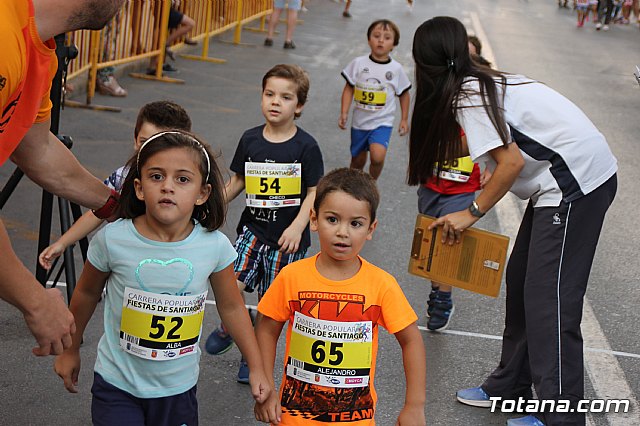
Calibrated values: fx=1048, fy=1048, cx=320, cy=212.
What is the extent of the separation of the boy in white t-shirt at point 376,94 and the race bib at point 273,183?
141 inches

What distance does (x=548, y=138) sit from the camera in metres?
4.48

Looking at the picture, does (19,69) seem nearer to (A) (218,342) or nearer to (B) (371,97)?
(A) (218,342)

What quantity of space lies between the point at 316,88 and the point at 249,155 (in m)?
9.64

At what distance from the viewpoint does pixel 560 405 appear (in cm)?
457

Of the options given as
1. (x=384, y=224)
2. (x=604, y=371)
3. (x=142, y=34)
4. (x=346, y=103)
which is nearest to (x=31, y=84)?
(x=604, y=371)

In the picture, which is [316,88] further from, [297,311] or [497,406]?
[297,311]

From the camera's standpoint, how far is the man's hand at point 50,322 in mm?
3070

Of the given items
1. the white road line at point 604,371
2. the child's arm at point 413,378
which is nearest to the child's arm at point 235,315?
the child's arm at point 413,378

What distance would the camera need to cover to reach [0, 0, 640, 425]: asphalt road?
5.02 meters

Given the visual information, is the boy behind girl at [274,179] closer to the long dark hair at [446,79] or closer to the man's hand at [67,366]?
the long dark hair at [446,79]

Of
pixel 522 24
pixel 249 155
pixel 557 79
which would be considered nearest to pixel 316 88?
pixel 557 79

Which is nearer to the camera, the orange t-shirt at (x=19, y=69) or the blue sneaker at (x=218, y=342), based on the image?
the orange t-shirt at (x=19, y=69)

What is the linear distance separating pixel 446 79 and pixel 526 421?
162cm

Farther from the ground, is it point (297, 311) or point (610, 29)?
point (297, 311)
